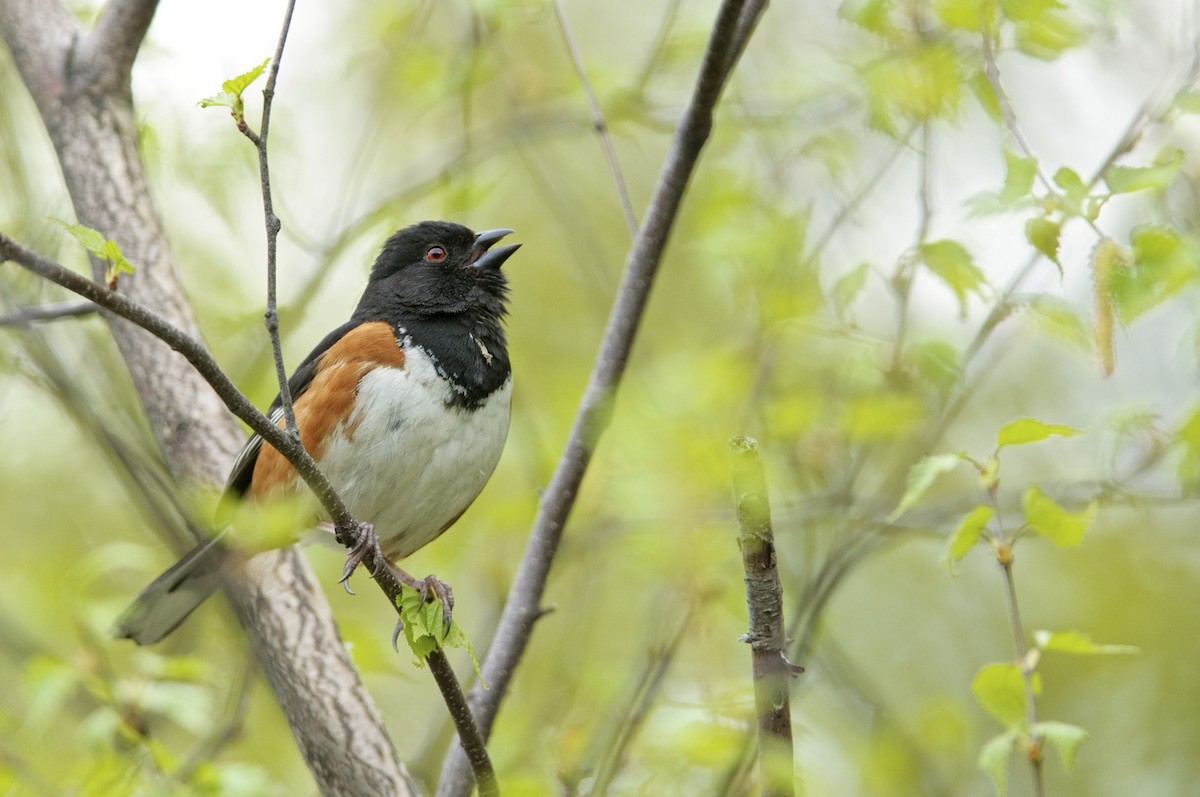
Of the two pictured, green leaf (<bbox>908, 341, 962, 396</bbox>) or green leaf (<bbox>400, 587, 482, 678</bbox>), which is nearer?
green leaf (<bbox>400, 587, 482, 678</bbox>)

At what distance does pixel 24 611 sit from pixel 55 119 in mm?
1300

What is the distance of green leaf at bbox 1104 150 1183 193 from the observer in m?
2.10

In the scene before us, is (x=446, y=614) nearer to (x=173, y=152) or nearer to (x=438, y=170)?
(x=438, y=170)

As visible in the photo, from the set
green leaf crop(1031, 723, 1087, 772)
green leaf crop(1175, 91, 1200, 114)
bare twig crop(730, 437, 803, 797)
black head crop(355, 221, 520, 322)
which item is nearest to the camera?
bare twig crop(730, 437, 803, 797)

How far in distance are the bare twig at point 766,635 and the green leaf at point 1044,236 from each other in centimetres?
77

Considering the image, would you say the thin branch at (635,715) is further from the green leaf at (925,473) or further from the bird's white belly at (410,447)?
the green leaf at (925,473)

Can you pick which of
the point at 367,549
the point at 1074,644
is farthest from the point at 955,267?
the point at 367,549

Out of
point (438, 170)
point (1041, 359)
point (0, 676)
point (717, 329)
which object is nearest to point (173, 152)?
point (438, 170)

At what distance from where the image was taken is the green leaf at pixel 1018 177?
7.22ft

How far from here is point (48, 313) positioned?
275cm

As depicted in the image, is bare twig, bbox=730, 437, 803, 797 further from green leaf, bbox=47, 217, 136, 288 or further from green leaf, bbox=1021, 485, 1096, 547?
green leaf, bbox=47, 217, 136, 288

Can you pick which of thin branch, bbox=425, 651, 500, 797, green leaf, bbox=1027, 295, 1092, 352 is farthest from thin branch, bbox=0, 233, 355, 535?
green leaf, bbox=1027, 295, 1092, 352

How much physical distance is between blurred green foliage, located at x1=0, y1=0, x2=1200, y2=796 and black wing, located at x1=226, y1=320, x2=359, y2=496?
0.25 metres

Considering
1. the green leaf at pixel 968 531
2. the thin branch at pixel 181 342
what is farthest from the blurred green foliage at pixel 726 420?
the thin branch at pixel 181 342
